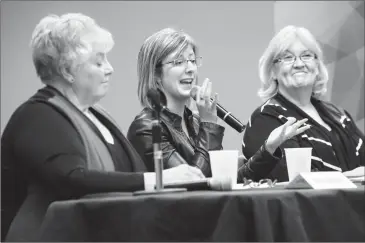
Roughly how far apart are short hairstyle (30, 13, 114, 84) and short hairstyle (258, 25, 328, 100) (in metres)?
1.36

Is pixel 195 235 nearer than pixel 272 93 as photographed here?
Yes

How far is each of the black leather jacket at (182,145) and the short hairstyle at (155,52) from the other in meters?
0.11

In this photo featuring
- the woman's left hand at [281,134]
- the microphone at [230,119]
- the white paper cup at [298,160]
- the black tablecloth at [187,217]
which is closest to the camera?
the black tablecloth at [187,217]

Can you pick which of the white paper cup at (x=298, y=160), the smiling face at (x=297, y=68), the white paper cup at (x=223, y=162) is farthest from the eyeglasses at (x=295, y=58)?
the white paper cup at (x=223, y=162)

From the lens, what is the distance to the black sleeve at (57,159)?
81.2 inches

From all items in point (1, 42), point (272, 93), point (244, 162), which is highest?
point (1, 42)

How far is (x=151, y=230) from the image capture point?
1872 mm

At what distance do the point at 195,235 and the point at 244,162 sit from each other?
1.45 m

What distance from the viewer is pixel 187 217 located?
73.4 inches

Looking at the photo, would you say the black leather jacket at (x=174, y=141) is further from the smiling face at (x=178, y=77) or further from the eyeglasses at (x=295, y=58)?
the eyeglasses at (x=295, y=58)

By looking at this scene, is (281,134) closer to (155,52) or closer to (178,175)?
(155,52)

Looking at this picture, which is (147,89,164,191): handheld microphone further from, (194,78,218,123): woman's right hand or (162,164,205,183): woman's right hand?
(194,78,218,123): woman's right hand

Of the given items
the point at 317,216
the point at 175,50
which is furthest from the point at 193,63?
the point at 317,216

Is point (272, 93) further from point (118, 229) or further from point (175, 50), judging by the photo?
point (118, 229)
